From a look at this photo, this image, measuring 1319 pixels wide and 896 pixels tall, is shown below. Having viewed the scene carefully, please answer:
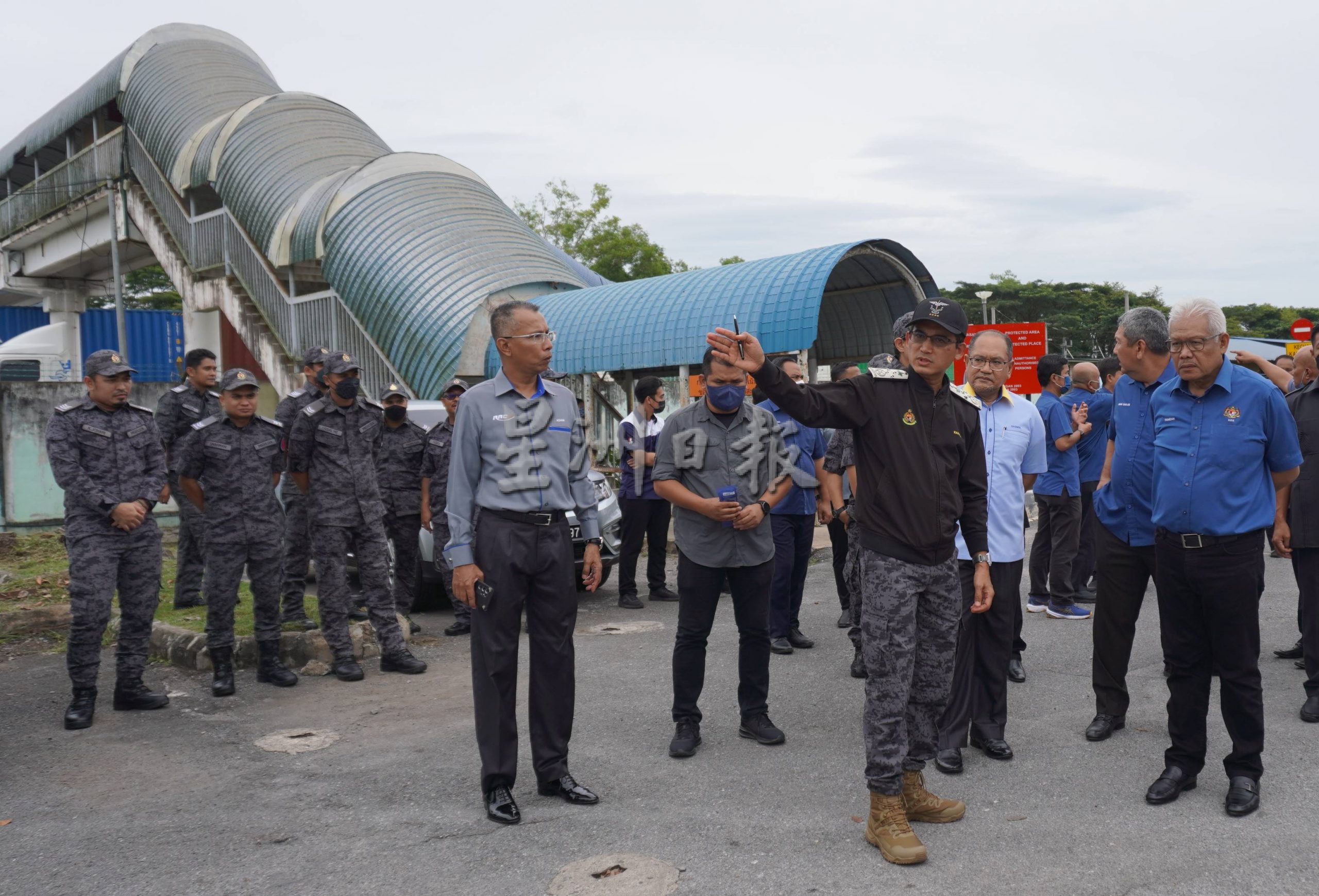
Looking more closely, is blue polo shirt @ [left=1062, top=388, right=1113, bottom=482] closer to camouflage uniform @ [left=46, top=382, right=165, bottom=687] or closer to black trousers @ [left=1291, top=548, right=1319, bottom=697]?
black trousers @ [left=1291, top=548, right=1319, bottom=697]

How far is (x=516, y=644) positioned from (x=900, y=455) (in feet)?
5.98

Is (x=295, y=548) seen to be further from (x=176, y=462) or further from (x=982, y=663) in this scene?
(x=982, y=663)

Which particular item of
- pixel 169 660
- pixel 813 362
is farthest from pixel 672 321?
pixel 169 660

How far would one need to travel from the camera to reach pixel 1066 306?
222 feet

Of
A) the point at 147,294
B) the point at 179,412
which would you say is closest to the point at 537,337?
the point at 179,412

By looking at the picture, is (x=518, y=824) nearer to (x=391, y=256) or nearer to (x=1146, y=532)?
(x=1146, y=532)

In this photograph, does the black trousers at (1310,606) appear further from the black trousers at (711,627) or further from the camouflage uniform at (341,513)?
the camouflage uniform at (341,513)

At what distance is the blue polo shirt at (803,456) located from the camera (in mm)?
7324

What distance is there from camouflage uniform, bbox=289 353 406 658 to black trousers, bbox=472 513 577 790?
2637 millimetres

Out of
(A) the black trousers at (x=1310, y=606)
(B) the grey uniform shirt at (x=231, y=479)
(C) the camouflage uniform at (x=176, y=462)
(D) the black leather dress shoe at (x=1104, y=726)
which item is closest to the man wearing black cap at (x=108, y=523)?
(B) the grey uniform shirt at (x=231, y=479)

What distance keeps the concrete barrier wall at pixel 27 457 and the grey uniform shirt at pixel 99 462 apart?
9063 millimetres

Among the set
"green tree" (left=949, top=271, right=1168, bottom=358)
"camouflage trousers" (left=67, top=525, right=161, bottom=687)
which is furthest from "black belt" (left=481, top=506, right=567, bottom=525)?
"green tree" (left=949, top=271, right=1168, bottom=358)

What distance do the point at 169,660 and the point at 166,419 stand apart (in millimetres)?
2013

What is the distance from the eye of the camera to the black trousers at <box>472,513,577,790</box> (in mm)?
4531
